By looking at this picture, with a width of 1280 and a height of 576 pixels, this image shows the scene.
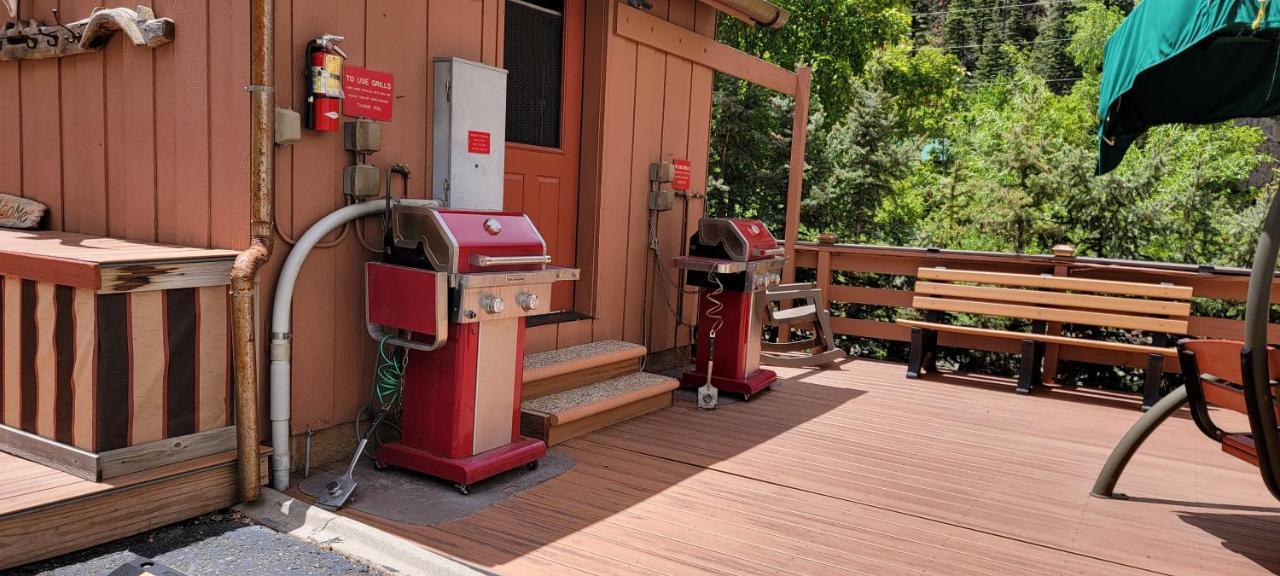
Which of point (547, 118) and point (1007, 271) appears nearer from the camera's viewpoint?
point (547, 118)

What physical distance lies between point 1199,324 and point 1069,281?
874mm

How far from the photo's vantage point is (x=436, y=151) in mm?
3928

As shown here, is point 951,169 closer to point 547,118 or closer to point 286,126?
point 547,118

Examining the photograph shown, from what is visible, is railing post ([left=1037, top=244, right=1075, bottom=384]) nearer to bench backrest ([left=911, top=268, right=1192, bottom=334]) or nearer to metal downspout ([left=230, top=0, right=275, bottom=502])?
bench backrest ([left=911, top=268, right=1192, bottom=334])

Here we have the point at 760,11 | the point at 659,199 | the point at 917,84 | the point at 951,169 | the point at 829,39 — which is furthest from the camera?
the point at 917,84

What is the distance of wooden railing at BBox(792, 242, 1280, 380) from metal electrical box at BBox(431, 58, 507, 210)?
367 centimetres

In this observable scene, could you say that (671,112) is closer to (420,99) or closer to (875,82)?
(420,99)

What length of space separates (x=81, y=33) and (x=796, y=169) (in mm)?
5223

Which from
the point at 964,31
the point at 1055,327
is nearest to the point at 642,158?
the point at 1055,327

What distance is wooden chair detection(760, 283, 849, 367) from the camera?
6426 mm

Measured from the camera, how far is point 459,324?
3.35m

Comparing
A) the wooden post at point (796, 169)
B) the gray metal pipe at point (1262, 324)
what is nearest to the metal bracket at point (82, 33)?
the gray metal pipe at point (1262, 324)

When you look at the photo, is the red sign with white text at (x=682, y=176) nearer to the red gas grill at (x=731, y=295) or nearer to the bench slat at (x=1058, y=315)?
the red gas grill at (x=731, y=295)

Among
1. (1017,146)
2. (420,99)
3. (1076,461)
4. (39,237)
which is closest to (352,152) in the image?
(420,99)
